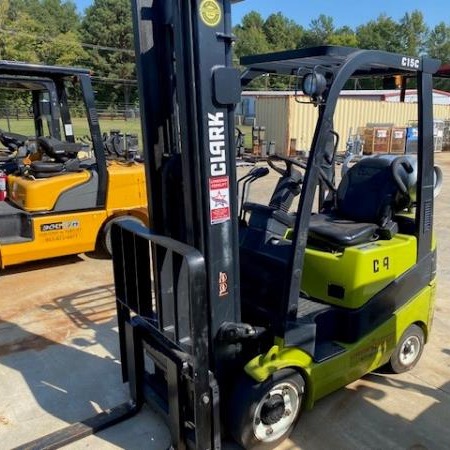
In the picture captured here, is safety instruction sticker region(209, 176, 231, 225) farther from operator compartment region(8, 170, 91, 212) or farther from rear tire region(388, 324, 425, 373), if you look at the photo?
operator compartment region(8, 170, 91, 212)

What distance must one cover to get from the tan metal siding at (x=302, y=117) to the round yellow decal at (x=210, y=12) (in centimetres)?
1728

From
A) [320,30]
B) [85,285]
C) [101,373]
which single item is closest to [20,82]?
[85,285]

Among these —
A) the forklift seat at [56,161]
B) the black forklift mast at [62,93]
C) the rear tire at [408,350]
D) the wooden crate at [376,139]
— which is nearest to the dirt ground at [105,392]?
the rear tire at [408,350]

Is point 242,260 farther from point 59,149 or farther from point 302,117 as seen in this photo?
point 302,117

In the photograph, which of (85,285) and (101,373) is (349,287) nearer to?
(101,373)

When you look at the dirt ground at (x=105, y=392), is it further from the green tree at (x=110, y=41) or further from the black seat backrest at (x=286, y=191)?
the green tree at (x=110, y=41)

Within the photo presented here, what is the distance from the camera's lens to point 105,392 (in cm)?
361

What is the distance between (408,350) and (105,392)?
2.34 m

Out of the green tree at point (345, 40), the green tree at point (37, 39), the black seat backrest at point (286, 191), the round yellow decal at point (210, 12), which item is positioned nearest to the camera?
the round yellow decal at point (210, 12)

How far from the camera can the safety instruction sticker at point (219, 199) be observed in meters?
2.59

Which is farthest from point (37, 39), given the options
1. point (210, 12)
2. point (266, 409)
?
point (266, 409)

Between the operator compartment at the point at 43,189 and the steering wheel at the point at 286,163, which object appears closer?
the steering wheel at the point at 286,163

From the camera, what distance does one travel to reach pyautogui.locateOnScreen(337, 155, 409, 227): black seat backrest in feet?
11.8

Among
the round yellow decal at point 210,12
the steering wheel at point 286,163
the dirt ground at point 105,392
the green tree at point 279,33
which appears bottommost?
the dirt ground at point 105,392
